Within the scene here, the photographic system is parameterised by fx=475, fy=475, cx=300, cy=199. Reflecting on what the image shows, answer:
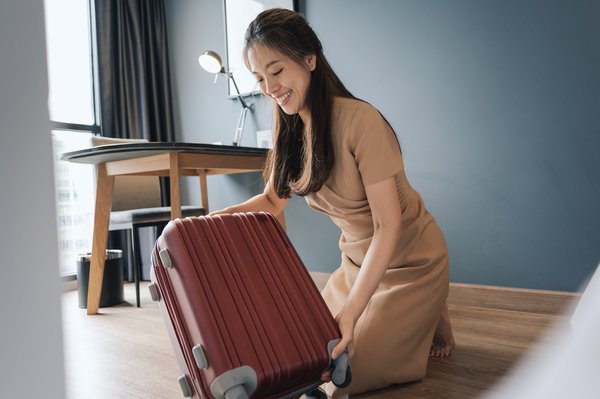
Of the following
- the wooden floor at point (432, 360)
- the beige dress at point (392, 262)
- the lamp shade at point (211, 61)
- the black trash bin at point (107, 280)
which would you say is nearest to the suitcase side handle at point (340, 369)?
the beige dress at point (392, 262)

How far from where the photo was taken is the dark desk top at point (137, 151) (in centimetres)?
187

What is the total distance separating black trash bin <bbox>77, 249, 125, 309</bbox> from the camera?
7.98ft

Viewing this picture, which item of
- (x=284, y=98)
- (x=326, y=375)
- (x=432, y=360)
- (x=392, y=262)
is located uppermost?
(x=284, y=98)

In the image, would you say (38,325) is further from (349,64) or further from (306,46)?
(349,64)

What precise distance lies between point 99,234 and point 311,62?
61.4 inches

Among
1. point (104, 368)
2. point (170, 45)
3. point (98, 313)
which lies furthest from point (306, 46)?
point (170, 45)

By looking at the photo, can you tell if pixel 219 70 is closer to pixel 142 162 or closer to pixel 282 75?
pixel 142 162

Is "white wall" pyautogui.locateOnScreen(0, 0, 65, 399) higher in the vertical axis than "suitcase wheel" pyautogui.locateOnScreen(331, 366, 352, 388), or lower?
higher

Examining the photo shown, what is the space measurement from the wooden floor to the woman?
12 cm

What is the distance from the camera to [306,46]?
3.62 feet

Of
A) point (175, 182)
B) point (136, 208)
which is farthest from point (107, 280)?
point (175, 182)

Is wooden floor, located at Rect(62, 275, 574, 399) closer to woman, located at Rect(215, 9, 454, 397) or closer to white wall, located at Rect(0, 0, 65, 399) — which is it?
woman, located at Rect(215, 9, 454, 397)

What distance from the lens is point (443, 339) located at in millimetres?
1445

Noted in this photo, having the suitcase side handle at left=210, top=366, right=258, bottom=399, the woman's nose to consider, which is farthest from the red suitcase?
the woman's nose
